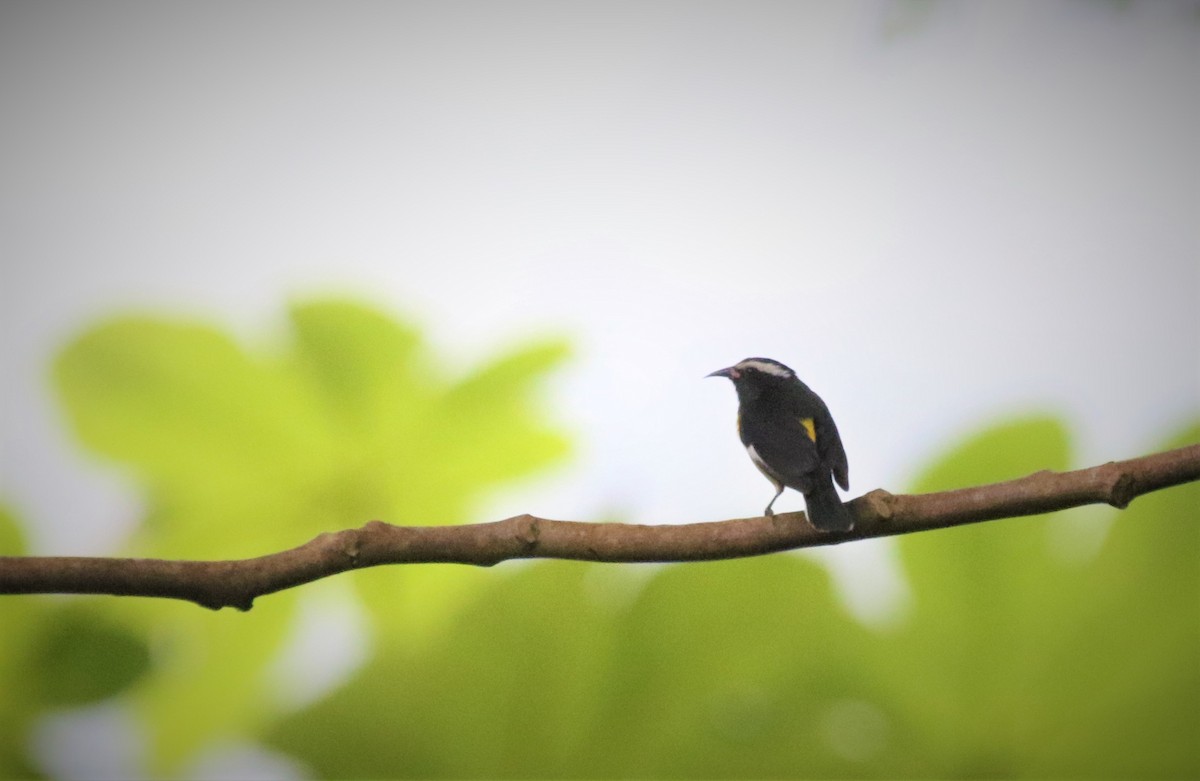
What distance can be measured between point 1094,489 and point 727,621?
534mm

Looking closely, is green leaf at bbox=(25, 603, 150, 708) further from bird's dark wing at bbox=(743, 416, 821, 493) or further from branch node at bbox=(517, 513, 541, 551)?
bird's dark wing at bbox=(743, 416, 821, 493)

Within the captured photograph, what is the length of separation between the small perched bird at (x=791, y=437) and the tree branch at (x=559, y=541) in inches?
1.1

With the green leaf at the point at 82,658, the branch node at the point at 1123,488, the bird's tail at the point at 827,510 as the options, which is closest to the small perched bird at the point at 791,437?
the bird's tail at the point at 827,510

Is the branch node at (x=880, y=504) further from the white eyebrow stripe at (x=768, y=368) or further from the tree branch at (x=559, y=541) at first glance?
the white eyebrow stripe at (x=768, y=368)

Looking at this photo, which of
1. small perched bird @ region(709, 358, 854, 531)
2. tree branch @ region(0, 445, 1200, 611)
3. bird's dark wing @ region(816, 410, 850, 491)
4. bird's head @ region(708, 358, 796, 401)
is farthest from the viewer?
bird's head @ region(708, 358, 796, 401)

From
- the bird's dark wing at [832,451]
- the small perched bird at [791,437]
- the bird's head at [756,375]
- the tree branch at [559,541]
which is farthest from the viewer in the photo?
the bird's head at [756,375]

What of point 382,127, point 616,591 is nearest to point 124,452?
point 382,127

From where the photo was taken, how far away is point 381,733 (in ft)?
4.04

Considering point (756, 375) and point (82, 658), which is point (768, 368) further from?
point (82, 658)

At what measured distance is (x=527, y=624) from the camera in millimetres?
1280

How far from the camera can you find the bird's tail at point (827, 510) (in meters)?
0.94

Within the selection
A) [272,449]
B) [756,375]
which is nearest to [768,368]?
[756,375]

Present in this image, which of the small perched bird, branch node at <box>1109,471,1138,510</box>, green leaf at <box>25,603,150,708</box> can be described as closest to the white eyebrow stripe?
the small perched bird

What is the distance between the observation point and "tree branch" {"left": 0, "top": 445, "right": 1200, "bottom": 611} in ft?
2.85
